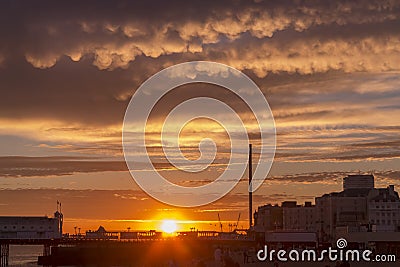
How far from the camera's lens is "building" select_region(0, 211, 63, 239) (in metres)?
151

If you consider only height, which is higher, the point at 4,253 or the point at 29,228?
the point at 29,228

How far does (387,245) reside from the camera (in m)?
127

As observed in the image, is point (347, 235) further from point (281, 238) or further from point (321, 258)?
point (321, 258)

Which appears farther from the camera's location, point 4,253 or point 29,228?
point 29,228

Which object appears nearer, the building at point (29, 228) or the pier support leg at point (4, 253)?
the pier support leg at point (4, 253)

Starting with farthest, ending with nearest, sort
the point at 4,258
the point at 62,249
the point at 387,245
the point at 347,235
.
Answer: the point at 62,249 → the point at 4,258 → the point at 347,235 → the point at 387,245

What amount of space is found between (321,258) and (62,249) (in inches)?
4309

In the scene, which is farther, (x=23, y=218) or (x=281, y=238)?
(x=23, y=218)

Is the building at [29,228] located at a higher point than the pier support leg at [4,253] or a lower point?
higher

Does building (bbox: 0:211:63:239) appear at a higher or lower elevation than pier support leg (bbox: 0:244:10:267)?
higher

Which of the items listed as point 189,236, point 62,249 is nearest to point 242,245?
point 189,236

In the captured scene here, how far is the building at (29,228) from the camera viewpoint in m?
151

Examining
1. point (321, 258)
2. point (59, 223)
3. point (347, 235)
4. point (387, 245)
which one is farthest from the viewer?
point (59, 223)

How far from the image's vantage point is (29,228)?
506 ft
